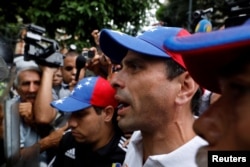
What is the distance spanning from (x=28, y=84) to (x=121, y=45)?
1.80 meters

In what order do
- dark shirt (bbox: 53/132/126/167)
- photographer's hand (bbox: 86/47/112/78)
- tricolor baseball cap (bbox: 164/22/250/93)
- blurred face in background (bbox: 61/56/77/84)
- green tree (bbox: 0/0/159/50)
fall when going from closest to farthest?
1. tricolor baseball cap (bbox: 164/22/250/93)
2. dark shirt (bbox: 53/132/126/167)
3. photographer's hand (bbox: 86/47/112/78)
4. blurred face in background (bbox: 61/56/77/84)
5. green tree (bbox: 0/0/159/50)

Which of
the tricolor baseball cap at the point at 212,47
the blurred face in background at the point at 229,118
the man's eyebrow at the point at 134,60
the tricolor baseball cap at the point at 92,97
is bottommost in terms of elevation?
the tricolor baseball cap at the point at 92,97

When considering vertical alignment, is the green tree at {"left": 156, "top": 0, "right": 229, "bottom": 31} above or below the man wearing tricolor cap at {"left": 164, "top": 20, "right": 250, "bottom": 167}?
below

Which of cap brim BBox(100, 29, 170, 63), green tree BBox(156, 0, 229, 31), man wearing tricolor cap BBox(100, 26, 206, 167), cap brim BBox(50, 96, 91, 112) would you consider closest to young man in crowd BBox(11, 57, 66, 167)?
cap brim BBox(50, 96, 91, 112)

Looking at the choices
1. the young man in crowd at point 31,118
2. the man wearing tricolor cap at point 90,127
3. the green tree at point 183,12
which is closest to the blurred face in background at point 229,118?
the man wearing tricolor cap at point 90,127

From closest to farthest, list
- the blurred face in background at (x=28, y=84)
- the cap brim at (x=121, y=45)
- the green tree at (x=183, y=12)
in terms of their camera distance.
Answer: the cap brim at (x=121, y=45), the blurred face in background at (x=28, y=84), the green tree at (x=183, y=12)

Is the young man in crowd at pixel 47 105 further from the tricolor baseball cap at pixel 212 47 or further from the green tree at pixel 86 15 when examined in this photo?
the green tree at pixel 86 15

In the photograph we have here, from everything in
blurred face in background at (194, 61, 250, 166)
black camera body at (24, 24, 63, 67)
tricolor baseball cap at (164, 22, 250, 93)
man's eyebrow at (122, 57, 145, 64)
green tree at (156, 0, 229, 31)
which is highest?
tricolor baseball cap at (164, 22, 250, 93)

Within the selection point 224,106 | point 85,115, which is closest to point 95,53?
point 85,115

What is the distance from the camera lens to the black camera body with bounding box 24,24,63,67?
11.5 ft

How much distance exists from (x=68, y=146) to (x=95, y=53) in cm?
90

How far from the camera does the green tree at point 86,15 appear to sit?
9.69m

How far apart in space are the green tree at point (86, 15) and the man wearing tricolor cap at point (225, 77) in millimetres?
8733

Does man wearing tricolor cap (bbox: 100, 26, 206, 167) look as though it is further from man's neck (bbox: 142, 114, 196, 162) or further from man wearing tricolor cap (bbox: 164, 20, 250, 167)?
man wearing tricolor cap (bbox: 164, 20, 250, 167)
